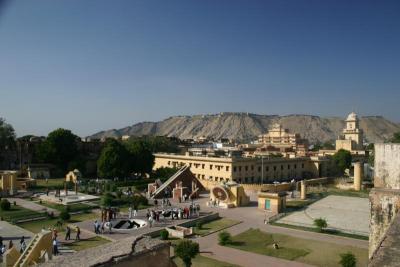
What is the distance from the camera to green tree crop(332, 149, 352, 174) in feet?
228

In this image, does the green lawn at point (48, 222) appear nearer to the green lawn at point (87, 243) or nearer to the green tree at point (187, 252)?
the green lawn at point (87, 243)

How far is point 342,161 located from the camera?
6931 centimetres

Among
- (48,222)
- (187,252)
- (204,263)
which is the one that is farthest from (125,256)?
(48,222)

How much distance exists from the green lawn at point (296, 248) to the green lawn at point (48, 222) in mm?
12967

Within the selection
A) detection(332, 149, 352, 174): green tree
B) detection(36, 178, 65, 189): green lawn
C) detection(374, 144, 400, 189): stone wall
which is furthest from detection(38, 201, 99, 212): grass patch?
detection(332, 149, 352, 174): green tree

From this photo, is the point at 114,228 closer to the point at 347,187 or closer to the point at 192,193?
the point at 192,193

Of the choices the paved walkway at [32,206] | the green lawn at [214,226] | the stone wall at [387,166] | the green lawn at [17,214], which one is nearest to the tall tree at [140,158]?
the paved walkway at [32,206]

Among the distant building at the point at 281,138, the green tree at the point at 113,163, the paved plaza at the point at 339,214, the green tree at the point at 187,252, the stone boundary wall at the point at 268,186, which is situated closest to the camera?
the green tree at the point at 187,252

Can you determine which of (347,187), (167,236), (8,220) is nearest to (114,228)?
(167,236)

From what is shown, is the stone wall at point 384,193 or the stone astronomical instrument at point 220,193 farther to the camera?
the stone astronomical instrument at point 220,193

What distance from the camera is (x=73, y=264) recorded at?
11.8m

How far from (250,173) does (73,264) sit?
47.3m

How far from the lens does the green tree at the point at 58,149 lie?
6281cm

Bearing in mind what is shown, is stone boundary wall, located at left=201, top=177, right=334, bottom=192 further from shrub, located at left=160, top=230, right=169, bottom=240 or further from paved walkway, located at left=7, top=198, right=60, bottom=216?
shrub, located at left=160, top=230, right=169, bottom=240
